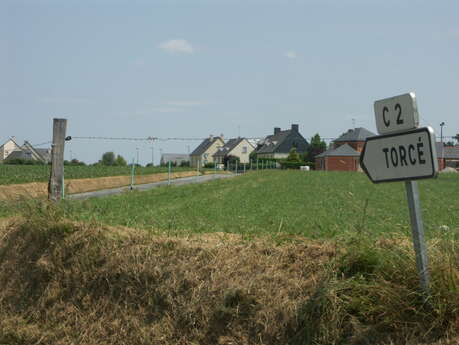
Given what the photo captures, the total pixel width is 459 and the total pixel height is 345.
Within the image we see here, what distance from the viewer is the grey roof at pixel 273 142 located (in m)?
119

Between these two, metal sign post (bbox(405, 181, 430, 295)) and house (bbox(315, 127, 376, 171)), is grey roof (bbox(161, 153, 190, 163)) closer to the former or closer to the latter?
house (bbox(315, 127, 376, 171))

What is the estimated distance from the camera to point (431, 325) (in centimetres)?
405

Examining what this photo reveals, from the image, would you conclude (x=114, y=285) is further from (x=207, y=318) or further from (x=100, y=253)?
(x=207, y=318)

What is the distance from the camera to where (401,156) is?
4.27 m

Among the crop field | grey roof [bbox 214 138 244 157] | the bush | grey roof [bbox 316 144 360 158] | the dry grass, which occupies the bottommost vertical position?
the dry grass

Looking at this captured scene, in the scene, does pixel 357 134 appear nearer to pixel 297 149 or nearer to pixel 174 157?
pixel 297 149

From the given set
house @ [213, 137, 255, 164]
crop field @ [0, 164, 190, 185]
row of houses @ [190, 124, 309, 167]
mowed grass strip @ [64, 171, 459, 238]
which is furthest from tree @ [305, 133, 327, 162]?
mowed grass strip @ [64, 171, 459, 238]

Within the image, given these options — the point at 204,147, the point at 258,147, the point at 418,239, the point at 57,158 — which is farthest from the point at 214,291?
the point at 204,147

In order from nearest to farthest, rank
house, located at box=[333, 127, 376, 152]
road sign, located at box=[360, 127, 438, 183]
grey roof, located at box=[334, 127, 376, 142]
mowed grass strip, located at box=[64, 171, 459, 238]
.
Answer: road sign, located at box=[360, 127, 438, 183] → mowed grass strip, located at box=[64, 171, 459, 238] → house, located at box=[333, 127, 376, 152] → grey roof, located at box=[334, 127, 376, 142]

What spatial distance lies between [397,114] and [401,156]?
0.36m

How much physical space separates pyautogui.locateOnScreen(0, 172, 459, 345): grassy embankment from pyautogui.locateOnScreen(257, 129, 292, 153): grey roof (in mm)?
111788

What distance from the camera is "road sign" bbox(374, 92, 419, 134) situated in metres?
4.18

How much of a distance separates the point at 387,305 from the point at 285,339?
926 millimetres

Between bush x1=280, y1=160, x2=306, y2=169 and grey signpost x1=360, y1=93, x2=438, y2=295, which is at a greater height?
bush x1=280, y1=160, x2=306, y2=169
